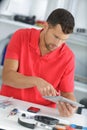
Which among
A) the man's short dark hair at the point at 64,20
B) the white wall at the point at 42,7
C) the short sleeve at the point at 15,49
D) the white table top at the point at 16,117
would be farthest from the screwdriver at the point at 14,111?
the white wall at the point at 42,7

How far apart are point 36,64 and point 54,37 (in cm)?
21

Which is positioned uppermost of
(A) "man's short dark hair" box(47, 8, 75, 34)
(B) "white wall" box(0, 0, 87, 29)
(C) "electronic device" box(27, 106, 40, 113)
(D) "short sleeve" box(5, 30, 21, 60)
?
(B) "white wall" box(0, 0, 87, 29)

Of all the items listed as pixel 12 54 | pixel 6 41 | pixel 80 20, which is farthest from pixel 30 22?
pixel 12 54

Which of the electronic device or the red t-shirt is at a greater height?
the red t-shirt

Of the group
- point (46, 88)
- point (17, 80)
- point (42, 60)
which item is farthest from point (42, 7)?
point (46, 88)

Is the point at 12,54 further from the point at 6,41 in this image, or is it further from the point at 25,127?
the point at 6,41

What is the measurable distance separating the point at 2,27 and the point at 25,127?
69.1 inches

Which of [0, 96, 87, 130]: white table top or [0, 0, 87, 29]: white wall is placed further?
[0, 0, 87, 29]: white wall

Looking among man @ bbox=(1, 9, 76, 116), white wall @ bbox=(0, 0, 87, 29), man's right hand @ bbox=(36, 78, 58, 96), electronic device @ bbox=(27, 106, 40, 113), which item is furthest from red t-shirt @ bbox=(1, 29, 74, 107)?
white wall @ bbox=(0, 0, 87, 29)

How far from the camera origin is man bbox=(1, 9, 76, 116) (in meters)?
1.68

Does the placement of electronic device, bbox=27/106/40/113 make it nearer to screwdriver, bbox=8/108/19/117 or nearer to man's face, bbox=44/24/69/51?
screwdriver, bbox=8/108/19/117

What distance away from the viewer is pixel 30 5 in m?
2.90

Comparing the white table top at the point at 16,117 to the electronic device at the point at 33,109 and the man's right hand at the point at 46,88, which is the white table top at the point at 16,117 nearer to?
the electronic device at the point at 33,109

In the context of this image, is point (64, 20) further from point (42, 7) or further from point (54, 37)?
point (42, 7)
